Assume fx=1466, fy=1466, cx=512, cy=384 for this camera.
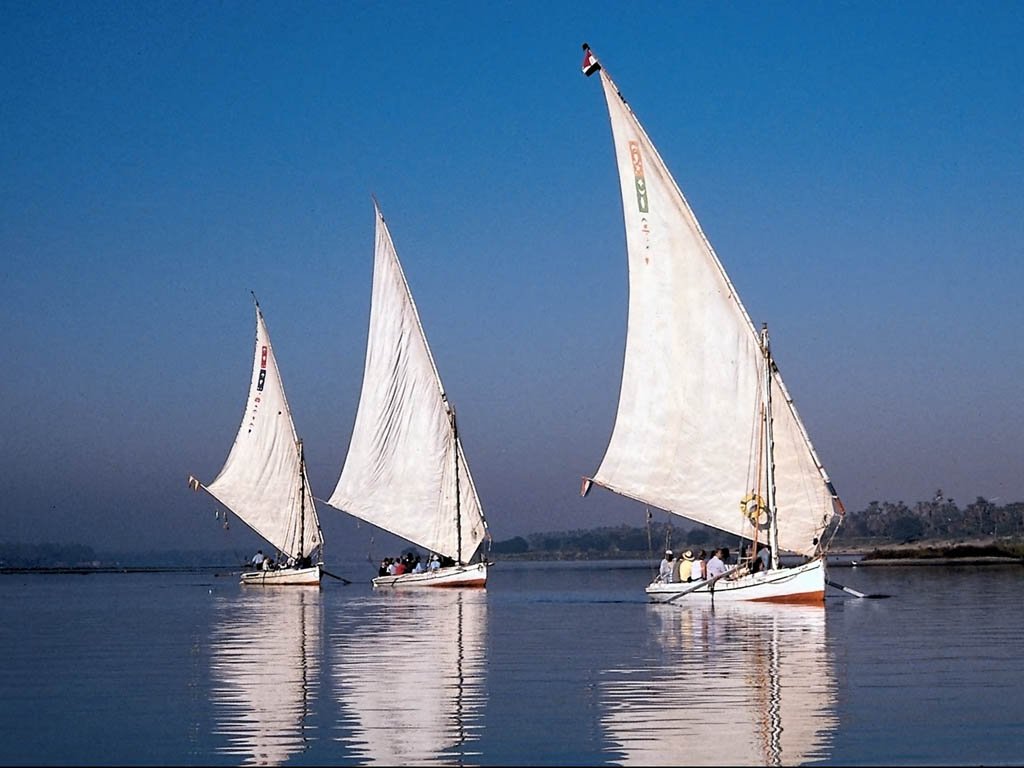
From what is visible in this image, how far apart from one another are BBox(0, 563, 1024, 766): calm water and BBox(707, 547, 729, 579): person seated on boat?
9507 millimetres

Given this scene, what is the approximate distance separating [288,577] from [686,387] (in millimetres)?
38620

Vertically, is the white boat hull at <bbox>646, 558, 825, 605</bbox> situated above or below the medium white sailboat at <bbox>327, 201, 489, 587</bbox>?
below

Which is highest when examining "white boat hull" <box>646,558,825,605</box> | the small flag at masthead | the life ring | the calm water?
the small flag at masthead

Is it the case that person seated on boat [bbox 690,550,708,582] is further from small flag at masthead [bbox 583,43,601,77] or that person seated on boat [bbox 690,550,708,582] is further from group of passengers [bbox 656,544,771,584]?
small flag at masthead [bbox 583,43,601,77]

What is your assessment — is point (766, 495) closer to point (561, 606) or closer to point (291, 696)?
point (561, 606)

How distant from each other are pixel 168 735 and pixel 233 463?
6791 cm

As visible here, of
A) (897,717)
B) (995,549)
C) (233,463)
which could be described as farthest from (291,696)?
(995,549)

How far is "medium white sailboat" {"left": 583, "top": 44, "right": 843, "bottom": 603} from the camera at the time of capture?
44.5 meters

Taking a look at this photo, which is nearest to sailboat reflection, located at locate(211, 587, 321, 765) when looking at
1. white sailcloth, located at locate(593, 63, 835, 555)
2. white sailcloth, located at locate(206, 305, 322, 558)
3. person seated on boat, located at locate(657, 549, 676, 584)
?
white sailcloth, located at locate(593, 63, 835, 555)

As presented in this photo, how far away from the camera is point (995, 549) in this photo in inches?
5714

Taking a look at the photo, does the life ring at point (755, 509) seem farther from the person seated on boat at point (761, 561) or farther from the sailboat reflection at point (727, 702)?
the sailboat reflection at point (727, 702)

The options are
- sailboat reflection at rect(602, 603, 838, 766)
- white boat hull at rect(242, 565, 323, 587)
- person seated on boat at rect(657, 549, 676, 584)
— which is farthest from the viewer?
white boat hull at rect(242, 565, 323, 587)

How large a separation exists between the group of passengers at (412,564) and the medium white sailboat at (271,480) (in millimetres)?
6355

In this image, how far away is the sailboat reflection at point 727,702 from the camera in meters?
13.7
